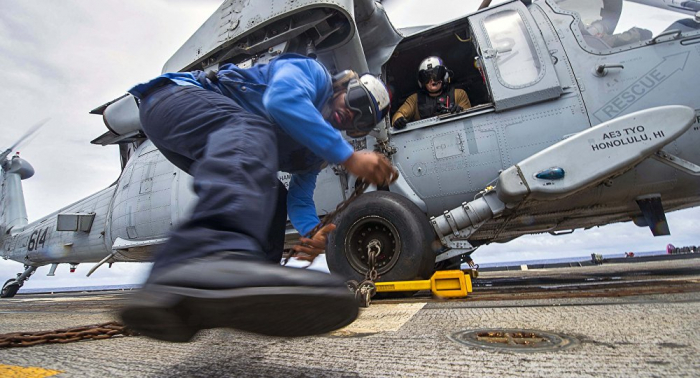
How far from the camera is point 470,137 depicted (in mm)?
3801

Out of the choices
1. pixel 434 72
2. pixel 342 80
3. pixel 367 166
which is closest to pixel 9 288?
pixel 434 72

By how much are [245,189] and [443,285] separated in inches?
99.2

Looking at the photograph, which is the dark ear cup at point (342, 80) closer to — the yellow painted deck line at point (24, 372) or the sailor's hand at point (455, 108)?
the yellow painted deck line at point (24, 372)

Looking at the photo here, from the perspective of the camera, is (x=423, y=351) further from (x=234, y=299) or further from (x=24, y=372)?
(x=24, y=372)

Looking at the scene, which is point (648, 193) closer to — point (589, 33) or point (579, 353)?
point (589, 33)

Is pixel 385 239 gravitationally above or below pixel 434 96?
below

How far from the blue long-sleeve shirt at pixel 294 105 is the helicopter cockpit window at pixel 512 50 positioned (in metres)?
2.81

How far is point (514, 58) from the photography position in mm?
3826

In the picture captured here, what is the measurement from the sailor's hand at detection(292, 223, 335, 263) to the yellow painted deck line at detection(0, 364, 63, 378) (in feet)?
2.73

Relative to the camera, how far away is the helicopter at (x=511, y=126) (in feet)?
10.1

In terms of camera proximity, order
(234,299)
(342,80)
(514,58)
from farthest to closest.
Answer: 1. (514,58)
2. (342,80)
3. (234,299)

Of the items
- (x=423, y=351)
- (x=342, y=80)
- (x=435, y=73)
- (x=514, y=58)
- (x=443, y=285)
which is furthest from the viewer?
(x=435, y=73)

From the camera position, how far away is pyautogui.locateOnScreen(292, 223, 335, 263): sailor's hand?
1.50 meters

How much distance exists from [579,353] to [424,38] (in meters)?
4.47
